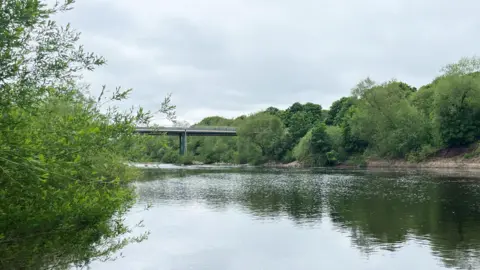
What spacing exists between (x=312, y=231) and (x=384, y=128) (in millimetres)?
73652

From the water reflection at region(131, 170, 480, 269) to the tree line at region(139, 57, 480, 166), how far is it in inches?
1569

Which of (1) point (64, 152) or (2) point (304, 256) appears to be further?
(2) point (304, 256)

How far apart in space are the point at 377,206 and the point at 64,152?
2842 centimetres

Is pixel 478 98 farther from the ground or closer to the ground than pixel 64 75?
farther from the ground

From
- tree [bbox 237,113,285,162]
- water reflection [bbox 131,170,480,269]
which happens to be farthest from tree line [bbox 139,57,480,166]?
water reflection [bbox 131,170,480,269]

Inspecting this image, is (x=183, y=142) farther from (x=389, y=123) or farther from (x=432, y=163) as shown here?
(x=432, y=163)

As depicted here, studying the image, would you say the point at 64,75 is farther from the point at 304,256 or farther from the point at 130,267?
the point at 304,256

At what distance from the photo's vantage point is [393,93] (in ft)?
319

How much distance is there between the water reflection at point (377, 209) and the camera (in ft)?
67.9

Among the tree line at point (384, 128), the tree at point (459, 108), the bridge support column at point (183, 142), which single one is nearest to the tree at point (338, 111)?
the tree line at point (384, 128)

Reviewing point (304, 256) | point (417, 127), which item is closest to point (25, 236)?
point (304, 256)

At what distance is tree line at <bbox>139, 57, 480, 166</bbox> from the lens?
7956cm

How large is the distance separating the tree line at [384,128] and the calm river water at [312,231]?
44072 millimetres

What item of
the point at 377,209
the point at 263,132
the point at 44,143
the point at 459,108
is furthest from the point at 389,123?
the point at 44,143
